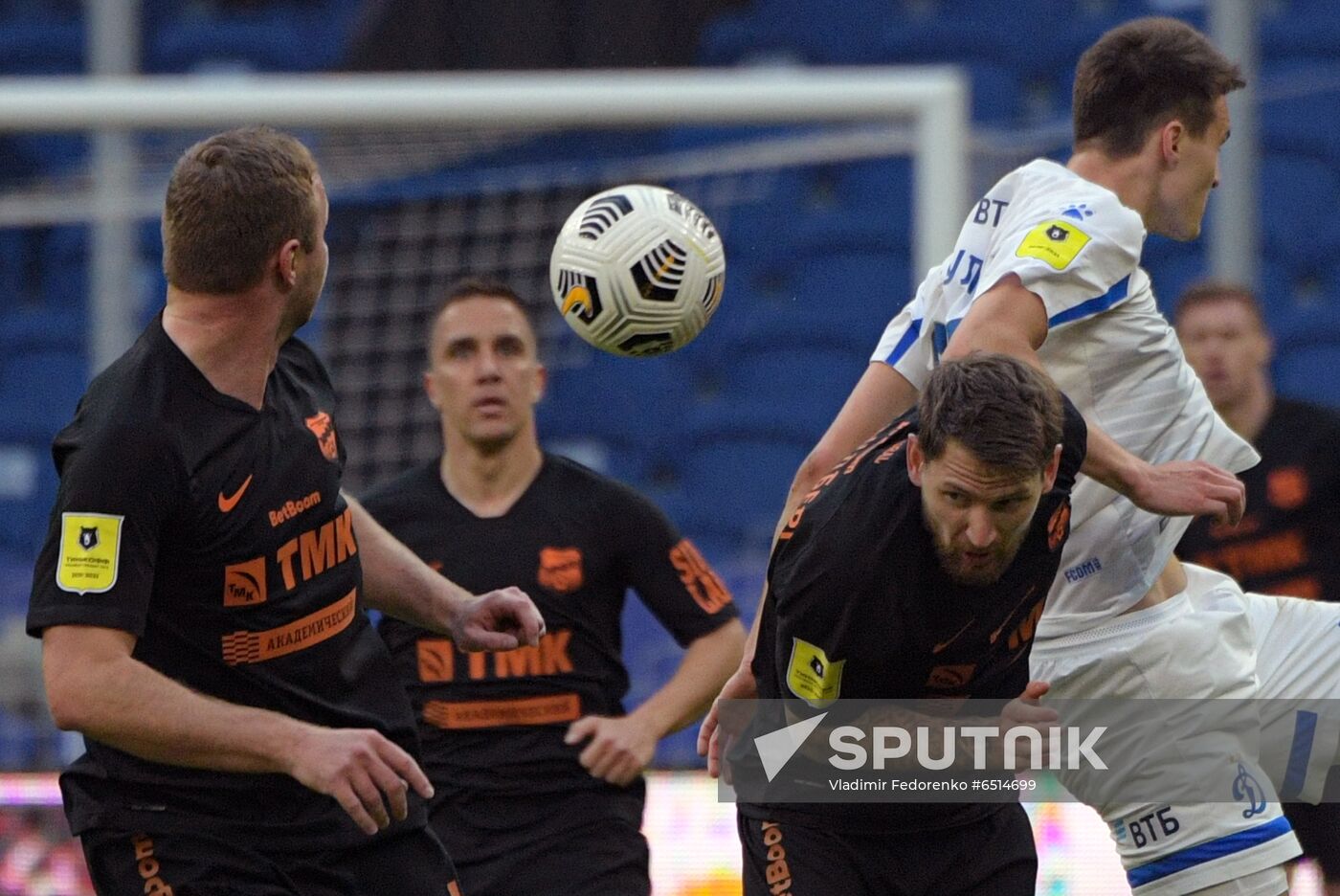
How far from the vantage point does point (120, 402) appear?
3199mm

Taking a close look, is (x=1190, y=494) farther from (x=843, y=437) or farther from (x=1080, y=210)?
(x=843, y=437)

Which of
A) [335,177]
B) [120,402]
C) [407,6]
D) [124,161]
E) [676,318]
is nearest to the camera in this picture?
[120,402]

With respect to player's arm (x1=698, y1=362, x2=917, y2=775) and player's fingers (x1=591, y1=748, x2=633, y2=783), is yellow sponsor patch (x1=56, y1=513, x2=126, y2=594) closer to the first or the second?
player's arm (x1=698, y1=362, x2=917, y2=775)

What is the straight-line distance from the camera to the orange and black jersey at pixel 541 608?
494cm

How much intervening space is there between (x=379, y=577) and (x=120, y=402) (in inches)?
34.1

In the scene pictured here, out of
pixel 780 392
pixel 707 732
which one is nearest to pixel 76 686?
pixel 707 732

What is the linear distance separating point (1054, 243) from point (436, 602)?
147cm

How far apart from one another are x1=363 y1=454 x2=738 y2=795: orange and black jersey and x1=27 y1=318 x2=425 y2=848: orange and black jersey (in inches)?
51.8

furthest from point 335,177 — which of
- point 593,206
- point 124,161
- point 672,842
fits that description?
point 593,206

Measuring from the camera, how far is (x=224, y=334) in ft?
11.1

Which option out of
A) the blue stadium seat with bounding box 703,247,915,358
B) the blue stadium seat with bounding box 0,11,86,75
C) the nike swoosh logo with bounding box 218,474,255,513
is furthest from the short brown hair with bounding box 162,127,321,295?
the blue stadium seat with bounding box 0,11,86,75

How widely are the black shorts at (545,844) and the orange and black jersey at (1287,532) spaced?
2.41 meters

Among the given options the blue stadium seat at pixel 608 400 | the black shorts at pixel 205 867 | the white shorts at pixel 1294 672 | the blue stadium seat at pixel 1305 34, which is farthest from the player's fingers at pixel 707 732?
the blue stadium seat at pixel 1305 34

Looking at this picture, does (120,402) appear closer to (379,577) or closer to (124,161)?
(379,577)
